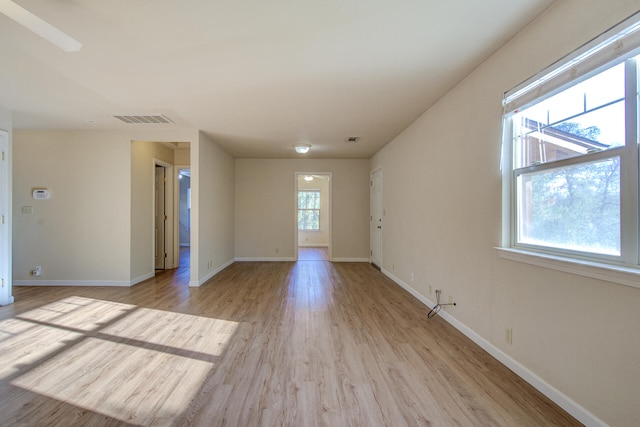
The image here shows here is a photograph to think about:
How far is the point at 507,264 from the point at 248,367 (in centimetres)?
209

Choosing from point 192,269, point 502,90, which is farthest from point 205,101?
point 502,90

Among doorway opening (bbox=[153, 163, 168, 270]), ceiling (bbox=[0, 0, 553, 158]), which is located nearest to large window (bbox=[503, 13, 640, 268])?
ceiling (bbox=[0, 0, 553, 158])

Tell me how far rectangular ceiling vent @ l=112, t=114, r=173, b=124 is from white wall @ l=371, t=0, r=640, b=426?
11.4ft

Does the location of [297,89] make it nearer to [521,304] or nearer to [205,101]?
[205,101]

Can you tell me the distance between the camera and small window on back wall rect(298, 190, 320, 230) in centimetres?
1035

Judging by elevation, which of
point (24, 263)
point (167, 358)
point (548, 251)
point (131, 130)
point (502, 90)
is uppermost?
point (131, 130)

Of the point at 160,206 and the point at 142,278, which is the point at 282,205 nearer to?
the point at 160,206

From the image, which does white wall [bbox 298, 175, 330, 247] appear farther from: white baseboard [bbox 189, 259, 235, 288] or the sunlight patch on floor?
the sunlight patch on floor

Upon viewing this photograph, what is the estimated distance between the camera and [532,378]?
1.91 metres

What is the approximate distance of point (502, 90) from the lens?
2234 millimetres

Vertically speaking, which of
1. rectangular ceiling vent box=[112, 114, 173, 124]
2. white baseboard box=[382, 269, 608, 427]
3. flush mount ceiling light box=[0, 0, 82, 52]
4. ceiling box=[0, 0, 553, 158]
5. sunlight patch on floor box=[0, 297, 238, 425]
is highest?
ceiling box=[0, 0, 553, 158]

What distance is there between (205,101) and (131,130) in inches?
79.7

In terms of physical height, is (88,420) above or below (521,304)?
below

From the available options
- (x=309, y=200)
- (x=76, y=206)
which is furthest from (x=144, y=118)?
(x=309, y=200)
